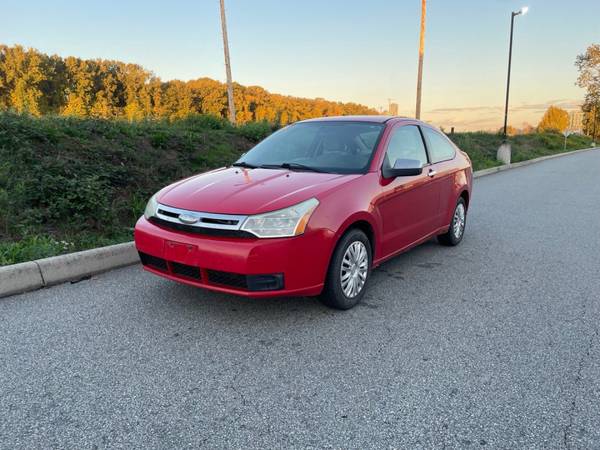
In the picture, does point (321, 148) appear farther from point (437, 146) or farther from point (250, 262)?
point (250, 262)

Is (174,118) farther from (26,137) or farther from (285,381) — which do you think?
(285,381)

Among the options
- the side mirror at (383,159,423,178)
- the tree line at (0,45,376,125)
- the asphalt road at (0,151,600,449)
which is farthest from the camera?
the tree line at (0,45,376,125)

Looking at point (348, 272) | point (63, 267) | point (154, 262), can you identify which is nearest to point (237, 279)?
point (154, 262)

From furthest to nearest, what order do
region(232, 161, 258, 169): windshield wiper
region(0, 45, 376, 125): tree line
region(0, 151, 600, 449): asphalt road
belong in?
region(0, 45, 376, 125): tree line < region(232, 161, 258, 169): windshield wiper < region(0, 151, 600, 449): asphalt road

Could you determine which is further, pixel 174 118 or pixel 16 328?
pixel 174 118

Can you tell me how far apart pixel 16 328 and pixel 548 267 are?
5248 mm

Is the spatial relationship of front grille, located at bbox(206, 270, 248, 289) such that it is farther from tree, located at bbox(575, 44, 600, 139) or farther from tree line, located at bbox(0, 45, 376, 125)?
tree, located at bbox(575, 44, 600, 139)

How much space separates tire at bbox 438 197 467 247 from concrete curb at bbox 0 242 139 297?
12.5 ft

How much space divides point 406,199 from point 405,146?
61 cm

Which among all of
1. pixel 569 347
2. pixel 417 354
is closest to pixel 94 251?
pixel 417 354

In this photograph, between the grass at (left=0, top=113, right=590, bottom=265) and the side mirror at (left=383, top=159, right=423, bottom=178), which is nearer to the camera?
the side mirror at (left=383, top=159, right=423, bottom=178)

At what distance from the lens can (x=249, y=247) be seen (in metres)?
3.22

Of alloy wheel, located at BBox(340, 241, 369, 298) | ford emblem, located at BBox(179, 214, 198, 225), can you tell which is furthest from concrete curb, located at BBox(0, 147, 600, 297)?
alloy wheel, located at BBox(340, 241, 369, 298)

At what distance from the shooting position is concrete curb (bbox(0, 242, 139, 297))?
13.6ft
